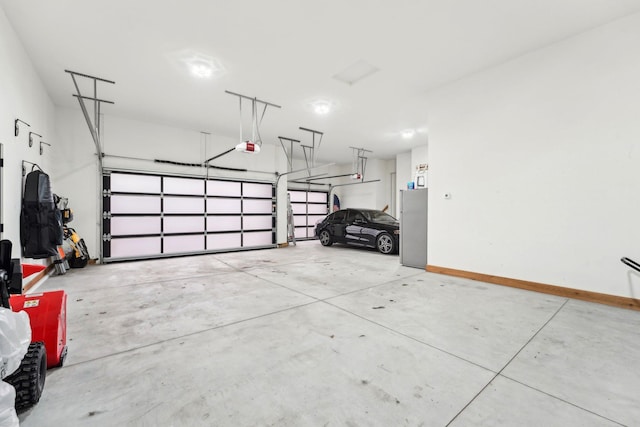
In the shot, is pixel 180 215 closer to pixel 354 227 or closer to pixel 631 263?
pixel 354 227

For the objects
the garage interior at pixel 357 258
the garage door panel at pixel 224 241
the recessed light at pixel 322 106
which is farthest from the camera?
the garage door panel at pixel 224 241

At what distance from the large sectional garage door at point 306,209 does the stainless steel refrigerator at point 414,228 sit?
5.37 m

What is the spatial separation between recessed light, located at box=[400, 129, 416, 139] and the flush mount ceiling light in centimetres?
295

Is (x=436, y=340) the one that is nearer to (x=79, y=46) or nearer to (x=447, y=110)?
(x=447, y=110)

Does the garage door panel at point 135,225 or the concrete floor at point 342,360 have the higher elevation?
the garage door panel at point 135,225

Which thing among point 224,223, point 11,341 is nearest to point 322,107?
point 224,223

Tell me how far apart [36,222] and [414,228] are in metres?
5.37

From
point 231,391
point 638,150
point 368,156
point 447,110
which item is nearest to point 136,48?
point 231,391

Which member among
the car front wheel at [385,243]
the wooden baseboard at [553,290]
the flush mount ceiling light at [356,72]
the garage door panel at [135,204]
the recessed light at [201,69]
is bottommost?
the wooden baseboard at [553,290]

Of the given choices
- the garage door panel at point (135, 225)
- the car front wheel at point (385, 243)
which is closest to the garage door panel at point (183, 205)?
the garage door panel at point (135, 225)

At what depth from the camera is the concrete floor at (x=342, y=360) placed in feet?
4.36

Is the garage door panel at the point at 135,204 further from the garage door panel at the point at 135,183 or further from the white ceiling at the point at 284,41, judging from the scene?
the white ceiling at the point at 284,41

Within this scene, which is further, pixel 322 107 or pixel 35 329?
pixel 322 107

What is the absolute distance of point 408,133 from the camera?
6.98 metres
